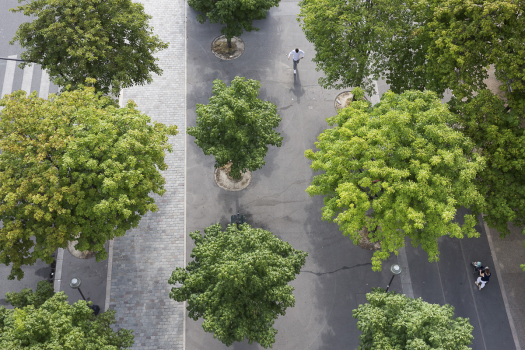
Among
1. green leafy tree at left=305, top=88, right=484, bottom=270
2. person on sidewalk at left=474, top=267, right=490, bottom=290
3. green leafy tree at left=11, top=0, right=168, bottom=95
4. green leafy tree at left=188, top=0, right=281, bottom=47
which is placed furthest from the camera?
green leafy tree at left=188, top=0, right=281, bottom=47

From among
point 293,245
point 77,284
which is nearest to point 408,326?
point 293,245

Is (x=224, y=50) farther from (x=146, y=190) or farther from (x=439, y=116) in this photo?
(x=439, y=116)

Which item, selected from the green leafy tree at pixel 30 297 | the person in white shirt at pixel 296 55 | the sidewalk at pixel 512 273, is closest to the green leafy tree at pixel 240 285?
the green leafy tree at pixel 30 297

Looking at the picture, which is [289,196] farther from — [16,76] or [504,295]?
[16,76]

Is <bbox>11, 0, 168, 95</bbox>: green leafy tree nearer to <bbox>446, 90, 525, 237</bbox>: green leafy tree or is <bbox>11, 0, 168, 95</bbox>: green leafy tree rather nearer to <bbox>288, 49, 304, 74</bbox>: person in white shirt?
<bbox>288, 49, 304, 74</bbox>: person in white shirt

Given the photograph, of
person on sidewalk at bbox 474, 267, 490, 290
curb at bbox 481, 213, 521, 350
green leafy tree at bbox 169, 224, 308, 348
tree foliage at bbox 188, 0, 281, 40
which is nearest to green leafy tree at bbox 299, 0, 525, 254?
tree foliage at bbox 188, 0, 281, 40
